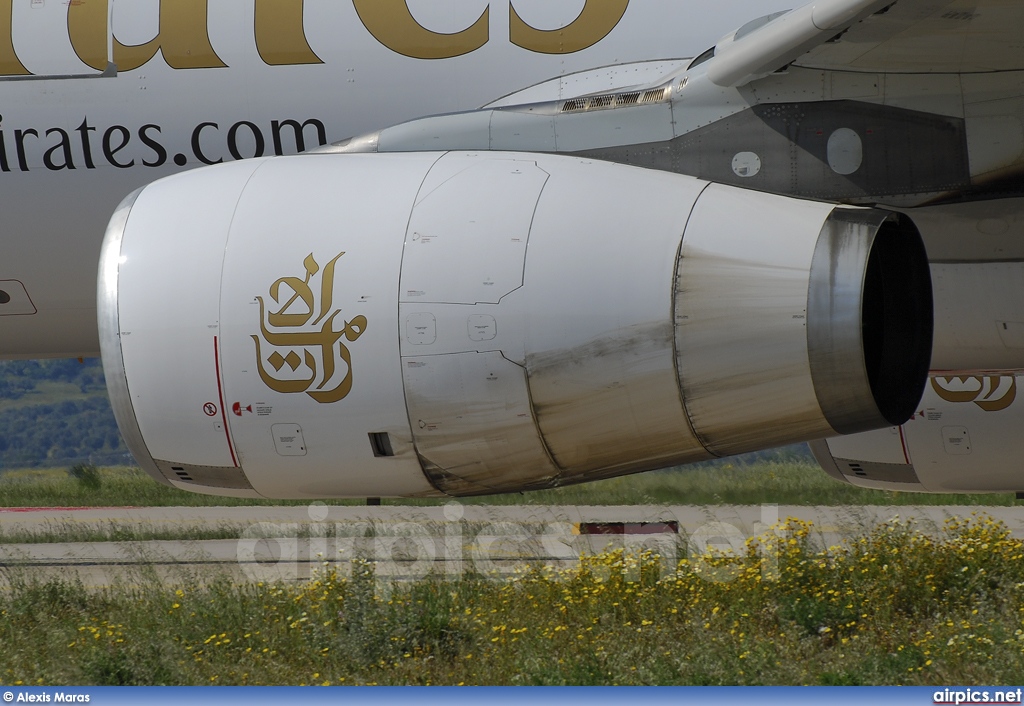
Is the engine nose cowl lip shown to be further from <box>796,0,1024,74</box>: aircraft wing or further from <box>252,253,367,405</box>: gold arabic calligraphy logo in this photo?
<box>252,253,367,405</box>: gold arabic calligraphy logo

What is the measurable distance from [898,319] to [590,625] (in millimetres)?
Result: 2723

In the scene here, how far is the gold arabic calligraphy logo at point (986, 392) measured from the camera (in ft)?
29.7

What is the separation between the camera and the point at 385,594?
8.72m

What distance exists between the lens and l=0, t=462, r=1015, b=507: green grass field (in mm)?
20891

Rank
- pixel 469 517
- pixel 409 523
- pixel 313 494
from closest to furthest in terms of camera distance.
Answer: pixel 313 494 → pixel 409 523 → pixel 469 517

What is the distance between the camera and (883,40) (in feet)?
18.5

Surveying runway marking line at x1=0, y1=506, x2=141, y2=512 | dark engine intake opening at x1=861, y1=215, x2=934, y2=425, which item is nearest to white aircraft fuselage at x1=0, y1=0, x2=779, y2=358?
dark engine intake opening at x1=861, y1=215, x2=934, y2=425

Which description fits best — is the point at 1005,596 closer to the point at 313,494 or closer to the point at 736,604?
the point at 736,604

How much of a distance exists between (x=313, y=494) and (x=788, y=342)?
96.3 inches

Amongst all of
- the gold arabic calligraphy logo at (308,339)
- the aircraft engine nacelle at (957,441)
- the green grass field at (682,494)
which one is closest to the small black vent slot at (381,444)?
the gold arabic calligraphy logo at (308,339)

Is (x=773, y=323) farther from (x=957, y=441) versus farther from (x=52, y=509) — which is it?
(x=52, y=509)

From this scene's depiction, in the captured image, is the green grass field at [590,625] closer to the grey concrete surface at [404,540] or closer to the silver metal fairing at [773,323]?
the grey concrete surface at [404,540]

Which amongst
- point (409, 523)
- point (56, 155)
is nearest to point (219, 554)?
point (409, 523)

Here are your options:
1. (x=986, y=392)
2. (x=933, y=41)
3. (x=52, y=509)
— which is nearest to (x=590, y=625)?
(x=986, y=392)
